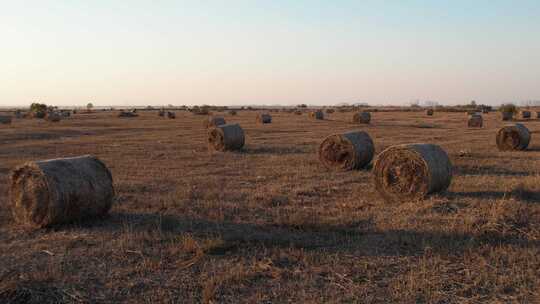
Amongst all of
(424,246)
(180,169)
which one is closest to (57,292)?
(424,246)

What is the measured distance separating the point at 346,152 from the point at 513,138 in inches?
397

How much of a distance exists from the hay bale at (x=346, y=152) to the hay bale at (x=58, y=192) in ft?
28.8

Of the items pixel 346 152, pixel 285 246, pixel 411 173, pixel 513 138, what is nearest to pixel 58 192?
pixel 285 246

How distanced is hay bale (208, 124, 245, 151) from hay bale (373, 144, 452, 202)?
10999mm

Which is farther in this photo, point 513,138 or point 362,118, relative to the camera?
point 362,118

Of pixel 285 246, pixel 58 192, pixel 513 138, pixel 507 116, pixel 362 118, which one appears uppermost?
pixel 507 116

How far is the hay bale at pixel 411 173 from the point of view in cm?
1099

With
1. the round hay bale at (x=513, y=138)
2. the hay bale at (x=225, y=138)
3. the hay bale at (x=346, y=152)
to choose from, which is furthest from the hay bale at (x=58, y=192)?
the round hay bale at (x=513, y=138)

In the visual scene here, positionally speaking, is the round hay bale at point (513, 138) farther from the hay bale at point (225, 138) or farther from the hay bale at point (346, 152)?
the hay bale at point (225, 138)

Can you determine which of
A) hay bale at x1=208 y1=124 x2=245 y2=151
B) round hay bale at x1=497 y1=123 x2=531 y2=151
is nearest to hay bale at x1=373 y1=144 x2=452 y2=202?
hay bale at x1=208 y1=124 x2=245 y2=151

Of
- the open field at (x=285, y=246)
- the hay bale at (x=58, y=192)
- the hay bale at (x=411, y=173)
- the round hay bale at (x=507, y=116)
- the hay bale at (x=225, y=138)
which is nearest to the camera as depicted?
the open field at (x=285, y=246)

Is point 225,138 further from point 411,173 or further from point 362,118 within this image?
point 362,118

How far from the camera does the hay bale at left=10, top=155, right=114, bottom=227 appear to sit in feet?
28.3

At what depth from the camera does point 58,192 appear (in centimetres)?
855
